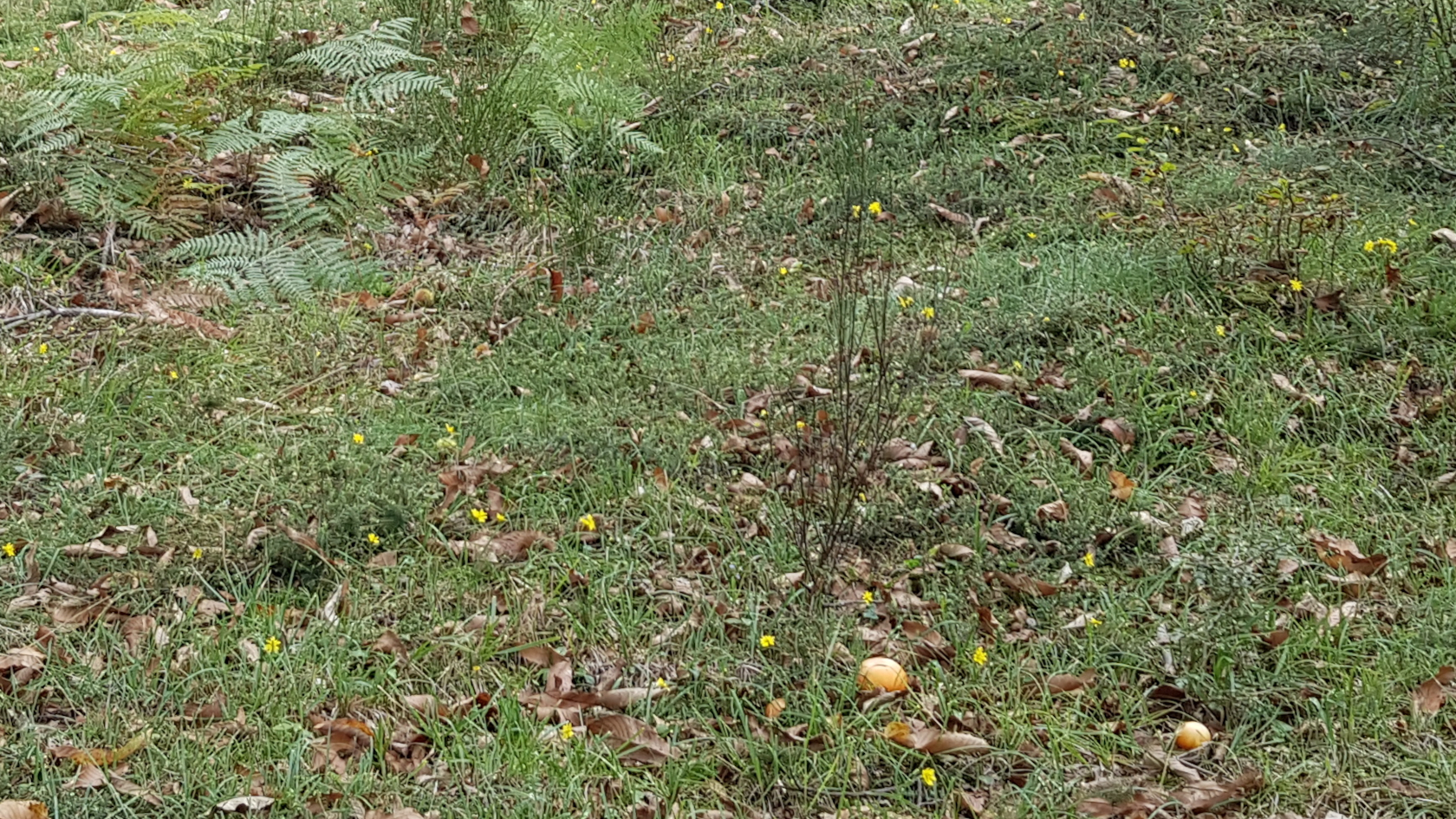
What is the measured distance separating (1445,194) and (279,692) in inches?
198

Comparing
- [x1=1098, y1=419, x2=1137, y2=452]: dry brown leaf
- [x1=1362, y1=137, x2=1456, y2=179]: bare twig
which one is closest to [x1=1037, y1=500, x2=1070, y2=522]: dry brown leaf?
[x1=1098, y1=419, x2=1137, y2=452]: dry brown leaf

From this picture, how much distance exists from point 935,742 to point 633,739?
28.1 inches

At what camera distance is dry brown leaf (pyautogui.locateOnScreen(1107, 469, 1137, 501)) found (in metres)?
3.60

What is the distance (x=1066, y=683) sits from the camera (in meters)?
2.97

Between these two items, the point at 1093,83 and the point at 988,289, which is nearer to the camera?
the point at 988,289

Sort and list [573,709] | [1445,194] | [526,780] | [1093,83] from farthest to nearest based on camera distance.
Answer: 1. [1093,83]
2. [1445,194]
3. [573,709]
4. [526,780]

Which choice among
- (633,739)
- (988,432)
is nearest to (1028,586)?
(988,432)

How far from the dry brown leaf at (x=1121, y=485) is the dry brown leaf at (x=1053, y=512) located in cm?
18

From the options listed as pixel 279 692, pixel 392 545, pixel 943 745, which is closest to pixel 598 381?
pixel 392 545

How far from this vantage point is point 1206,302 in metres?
4.46

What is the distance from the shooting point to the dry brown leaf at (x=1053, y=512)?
11.5 ft

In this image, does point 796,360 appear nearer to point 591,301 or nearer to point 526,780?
point 591,301

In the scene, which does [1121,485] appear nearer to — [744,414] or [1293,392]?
[1293,392]

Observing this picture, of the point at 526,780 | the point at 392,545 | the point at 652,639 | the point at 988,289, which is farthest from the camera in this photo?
the point at 988,289
